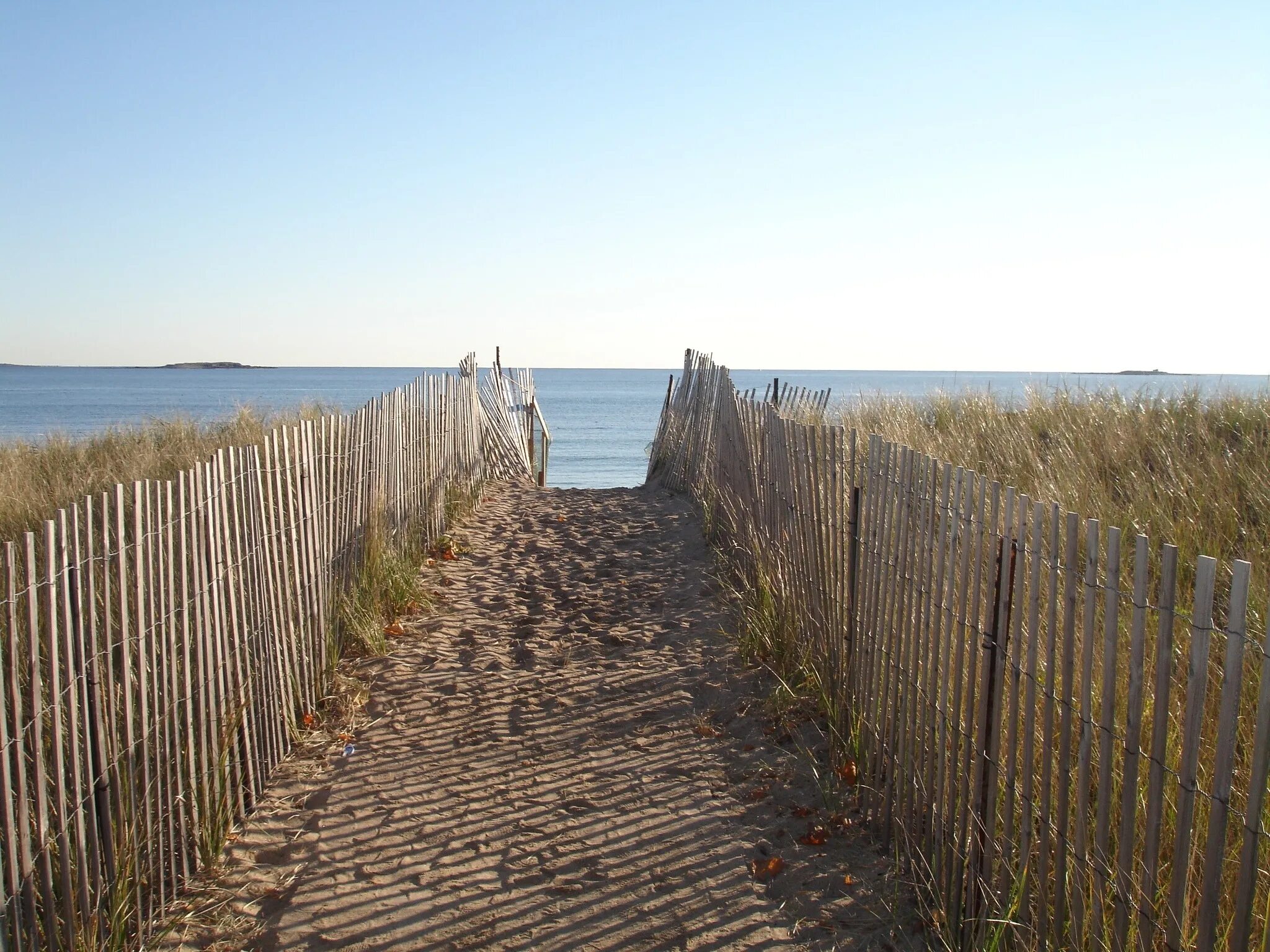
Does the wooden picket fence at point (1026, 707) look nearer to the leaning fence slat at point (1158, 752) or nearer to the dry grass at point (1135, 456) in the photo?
the leaning fence slat at point (1158, 752)

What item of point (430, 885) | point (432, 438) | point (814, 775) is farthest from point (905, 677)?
point (432, 438)

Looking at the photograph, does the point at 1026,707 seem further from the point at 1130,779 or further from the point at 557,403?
the point at 557,403

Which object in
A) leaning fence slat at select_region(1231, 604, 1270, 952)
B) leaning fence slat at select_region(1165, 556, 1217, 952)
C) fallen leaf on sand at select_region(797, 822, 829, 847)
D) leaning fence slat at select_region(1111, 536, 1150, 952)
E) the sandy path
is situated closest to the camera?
leaning fence slat at select_region(1231, 604, 1270, 952)

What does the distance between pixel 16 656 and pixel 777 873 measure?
2620mm

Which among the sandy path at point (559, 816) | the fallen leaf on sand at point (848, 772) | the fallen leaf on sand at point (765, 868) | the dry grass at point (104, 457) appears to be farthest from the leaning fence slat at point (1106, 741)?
the dry grass at point (104, 457)

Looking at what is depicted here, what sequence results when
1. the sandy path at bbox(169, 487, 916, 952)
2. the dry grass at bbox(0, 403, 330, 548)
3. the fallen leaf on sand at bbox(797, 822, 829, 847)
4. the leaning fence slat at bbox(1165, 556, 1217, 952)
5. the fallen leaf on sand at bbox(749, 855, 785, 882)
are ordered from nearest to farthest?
the leaning fence slat at bbox(1165, 556, 1217, 952) → the sandy path at bbox(169, 487, 916, 952) → the fallen leaf on sand at bbox(749, 855, 785, 882) → the fallen leaf on sand at bbox(797, 822, 829, 847) → the dry grass at bbox(0, 403, 330, 548)

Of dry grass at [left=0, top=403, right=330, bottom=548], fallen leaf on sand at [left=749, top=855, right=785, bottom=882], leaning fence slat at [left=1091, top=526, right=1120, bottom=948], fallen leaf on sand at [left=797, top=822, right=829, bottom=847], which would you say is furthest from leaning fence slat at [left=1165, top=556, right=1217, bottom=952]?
dry grass at [left=0, top=403, right=330, bottom=548]

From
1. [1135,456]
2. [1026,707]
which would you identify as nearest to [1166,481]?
[1135,456]

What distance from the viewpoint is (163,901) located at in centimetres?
354

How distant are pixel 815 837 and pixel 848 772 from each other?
515 mm

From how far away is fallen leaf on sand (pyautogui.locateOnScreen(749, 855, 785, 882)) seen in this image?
3.79m

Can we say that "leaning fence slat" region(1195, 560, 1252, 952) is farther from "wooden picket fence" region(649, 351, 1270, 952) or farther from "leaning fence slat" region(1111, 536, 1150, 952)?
"leaning fence slat" region(1111, 536, 1150, 952)

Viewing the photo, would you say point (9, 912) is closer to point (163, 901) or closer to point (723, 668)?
point (163, 901)

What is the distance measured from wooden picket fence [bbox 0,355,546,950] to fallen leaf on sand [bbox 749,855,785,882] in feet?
6.71
